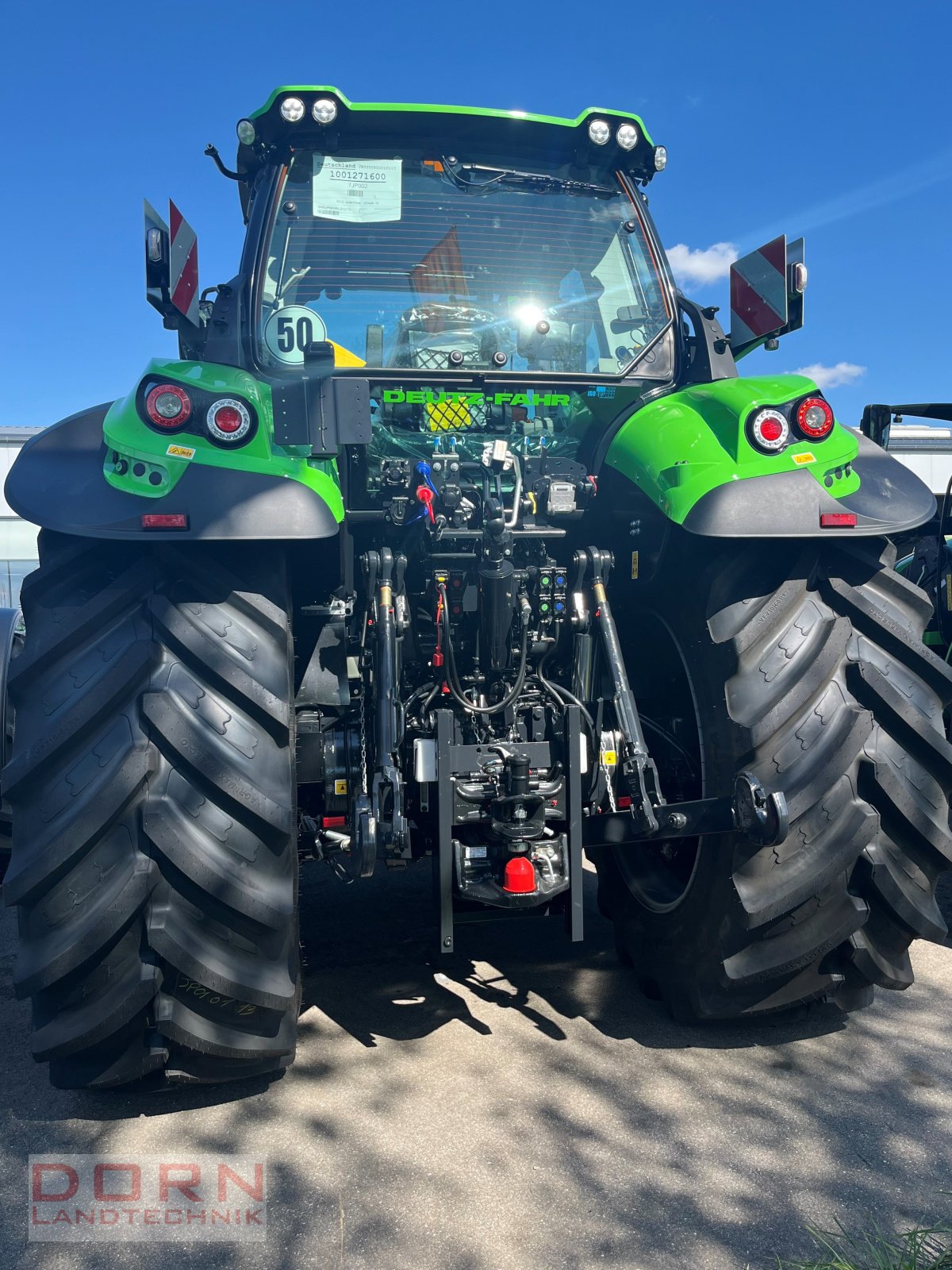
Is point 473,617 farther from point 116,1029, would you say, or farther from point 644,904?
point 116,1029

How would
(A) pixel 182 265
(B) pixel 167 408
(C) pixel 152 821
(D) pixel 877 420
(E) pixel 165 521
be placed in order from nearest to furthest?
(C) pixel 152 821
(E) pixel 165 521
(B) pixel 167 408
(A) pixel 182 265
(D) pixel 877 420

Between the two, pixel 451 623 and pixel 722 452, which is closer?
pixel 722 452

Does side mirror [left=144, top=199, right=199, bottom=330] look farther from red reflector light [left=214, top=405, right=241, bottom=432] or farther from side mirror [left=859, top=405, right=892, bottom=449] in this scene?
side mirror [left=859, top=405, right=892, bottom=449]

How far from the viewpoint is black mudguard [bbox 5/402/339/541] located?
252 cm

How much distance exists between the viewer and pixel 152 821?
7.84ft

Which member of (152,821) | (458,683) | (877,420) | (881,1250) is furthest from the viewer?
(877,420)

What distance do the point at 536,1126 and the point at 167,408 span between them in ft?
7.06

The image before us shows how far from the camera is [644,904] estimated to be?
3.34 m

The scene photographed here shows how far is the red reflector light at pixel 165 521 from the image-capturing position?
250 cm

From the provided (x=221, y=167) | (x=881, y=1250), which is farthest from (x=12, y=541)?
(x=881, y=1250)

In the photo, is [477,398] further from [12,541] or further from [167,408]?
[12,541]

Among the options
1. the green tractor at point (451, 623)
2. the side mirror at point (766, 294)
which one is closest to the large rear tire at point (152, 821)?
the green tractor at point (451, 623)

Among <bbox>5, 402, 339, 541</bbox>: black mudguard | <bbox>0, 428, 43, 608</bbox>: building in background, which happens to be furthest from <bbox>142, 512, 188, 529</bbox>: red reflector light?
<bbox>0, 428, 43, 608</bbox>: building in background

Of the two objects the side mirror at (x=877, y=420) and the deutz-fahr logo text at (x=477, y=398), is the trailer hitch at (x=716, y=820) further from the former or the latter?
the side mirror at (x=877, y=420)
